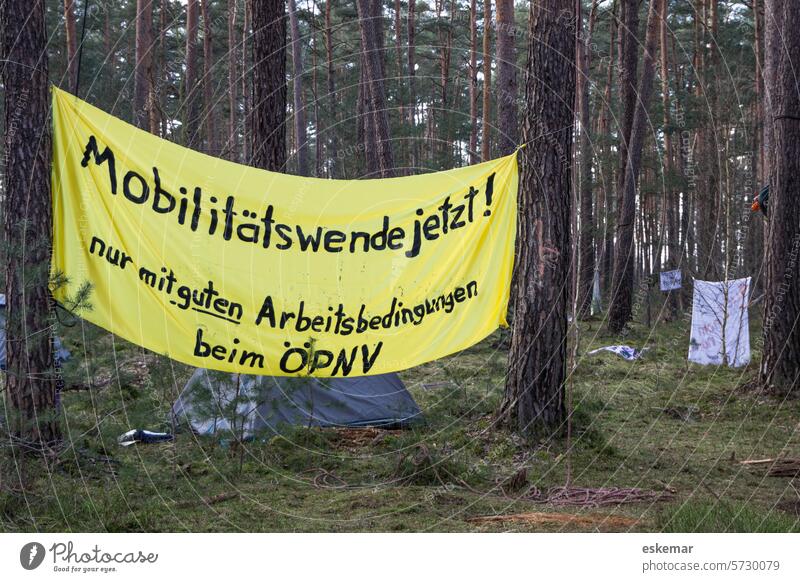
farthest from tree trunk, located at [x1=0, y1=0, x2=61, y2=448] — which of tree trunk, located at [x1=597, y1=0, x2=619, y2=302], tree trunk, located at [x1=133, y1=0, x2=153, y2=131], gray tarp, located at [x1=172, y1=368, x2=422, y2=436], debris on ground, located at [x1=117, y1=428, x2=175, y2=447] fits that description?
tree trunk, located at [x1=597, y1=0, x2=619, y2=302]

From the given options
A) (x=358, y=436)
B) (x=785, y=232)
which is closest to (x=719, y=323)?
(x=785, y=232)

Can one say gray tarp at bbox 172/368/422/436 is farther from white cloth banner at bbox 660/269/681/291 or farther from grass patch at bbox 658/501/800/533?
white cloth banner at bbox 660/269/681/291

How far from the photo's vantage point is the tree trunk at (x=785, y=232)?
10266 millimetres

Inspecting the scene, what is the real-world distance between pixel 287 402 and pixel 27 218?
113 inches

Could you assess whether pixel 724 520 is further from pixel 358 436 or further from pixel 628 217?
pixel 628 217

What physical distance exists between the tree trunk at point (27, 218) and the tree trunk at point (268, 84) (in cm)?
276

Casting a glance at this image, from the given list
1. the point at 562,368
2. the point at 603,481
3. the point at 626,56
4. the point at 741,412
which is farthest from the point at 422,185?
the point at 626,56

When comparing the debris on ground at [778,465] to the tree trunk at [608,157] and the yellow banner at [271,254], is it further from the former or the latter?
the tree trunk at [608,157]

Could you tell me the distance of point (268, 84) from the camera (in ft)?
31.4

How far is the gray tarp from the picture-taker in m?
7.50

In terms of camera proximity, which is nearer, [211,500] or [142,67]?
[211,500]

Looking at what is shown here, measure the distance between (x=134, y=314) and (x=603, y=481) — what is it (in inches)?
160

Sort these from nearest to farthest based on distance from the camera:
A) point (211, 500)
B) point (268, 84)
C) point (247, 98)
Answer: point (211, 500) < point (268, 84) < point (247, 98)

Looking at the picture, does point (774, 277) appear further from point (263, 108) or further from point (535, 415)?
point (263, 108)
